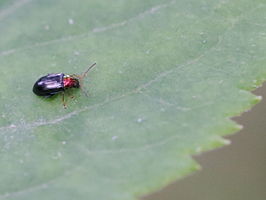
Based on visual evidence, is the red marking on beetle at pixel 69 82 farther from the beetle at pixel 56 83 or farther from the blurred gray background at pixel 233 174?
the blurred gray background at pixel 233 174

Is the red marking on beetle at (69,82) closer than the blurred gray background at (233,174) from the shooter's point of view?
Yes

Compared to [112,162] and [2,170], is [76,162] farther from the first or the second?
[2,170]

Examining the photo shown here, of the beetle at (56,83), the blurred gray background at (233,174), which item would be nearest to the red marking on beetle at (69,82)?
the beetle at (56,83)

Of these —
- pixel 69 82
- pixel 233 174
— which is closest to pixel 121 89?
pixel 69 82

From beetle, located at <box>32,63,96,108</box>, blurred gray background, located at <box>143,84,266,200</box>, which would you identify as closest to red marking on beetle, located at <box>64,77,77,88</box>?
beetle, located at <box>32,63,96,108</box>

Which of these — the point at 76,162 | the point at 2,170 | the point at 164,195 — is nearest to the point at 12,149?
the point at 2,170

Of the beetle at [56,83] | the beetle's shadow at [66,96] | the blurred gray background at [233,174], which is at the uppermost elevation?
the beetle at [56,83]
